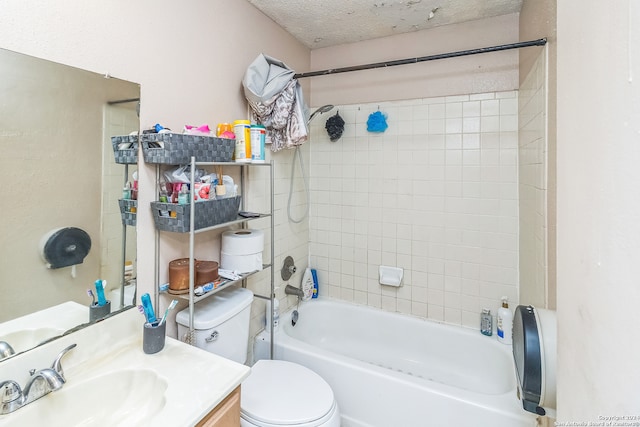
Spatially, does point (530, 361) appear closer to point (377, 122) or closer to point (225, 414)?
point (225, 414)

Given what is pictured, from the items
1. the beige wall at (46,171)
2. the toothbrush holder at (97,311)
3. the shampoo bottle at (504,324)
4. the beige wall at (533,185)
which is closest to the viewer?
the beige wall at (46,171)

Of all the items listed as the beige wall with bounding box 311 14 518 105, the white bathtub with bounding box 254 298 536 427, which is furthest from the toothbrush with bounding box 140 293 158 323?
the beige wall with bounding box 311 14 518 105

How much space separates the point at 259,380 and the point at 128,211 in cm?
100

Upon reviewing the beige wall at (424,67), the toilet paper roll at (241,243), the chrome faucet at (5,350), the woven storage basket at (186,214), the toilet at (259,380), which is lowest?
the toilet at (259,380)

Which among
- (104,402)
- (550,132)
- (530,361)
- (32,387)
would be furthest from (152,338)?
(550,132)

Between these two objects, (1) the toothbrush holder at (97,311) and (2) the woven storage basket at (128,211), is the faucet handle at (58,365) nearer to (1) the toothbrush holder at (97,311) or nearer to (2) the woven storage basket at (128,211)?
(1) the toothbrush holder at (97,311)

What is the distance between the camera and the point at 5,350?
0.87 meters

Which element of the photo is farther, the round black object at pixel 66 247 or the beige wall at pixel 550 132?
the beige wall at pixel 550 132

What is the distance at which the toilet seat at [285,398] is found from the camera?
1.28 metres

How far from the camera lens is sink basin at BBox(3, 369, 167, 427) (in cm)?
87

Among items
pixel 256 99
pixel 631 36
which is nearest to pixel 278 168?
pixel 256 99

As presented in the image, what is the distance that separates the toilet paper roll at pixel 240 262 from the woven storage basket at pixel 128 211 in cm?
48

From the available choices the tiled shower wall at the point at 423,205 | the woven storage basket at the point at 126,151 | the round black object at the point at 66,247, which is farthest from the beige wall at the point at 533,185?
the round black object at the point at 66,247

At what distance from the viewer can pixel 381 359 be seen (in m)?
2.28
